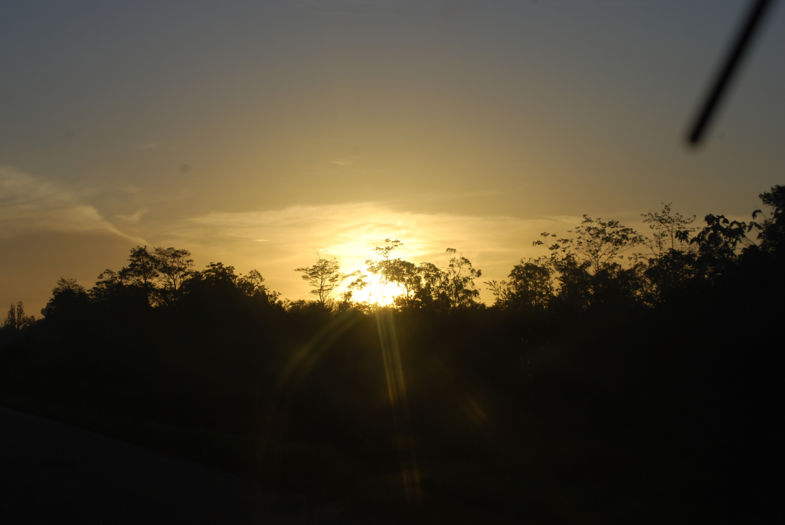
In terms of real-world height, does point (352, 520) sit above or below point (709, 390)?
below

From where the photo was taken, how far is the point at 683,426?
1460cm

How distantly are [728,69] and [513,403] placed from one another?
57.1 ft

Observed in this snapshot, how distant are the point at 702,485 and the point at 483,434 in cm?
578

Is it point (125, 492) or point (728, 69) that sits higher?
point (728, 69)

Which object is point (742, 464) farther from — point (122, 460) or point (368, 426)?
point (122, 460)

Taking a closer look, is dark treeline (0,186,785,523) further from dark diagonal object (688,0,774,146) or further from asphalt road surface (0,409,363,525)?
dark diagonal object (688,0,774,146)

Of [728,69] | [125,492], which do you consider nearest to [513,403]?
[125,492]

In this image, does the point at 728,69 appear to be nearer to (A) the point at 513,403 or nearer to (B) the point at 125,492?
(B) the point at 125,492

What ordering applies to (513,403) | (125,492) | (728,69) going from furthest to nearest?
(513,403) < (125,492) < (728,69)

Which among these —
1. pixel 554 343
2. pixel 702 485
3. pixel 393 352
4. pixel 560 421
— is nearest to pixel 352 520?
pixel 702 485

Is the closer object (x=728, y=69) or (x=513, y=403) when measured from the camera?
(x=728, y=69)

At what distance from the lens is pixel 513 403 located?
18844mm

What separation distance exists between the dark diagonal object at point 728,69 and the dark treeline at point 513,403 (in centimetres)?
719

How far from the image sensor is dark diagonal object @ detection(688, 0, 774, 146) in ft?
6.73
